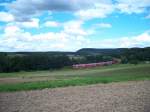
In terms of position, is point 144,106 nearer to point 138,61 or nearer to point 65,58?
point 138,61

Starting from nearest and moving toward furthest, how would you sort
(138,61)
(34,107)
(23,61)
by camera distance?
(34,107) < (138,61) < (23,61)

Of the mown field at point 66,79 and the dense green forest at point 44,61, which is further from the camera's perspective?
the dense green forest at point 44,61

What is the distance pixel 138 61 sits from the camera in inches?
3575

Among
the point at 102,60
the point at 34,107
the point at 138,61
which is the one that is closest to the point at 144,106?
the point at 34,107

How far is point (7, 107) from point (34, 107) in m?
1.56

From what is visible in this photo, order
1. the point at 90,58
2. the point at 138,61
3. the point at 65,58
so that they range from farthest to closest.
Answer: the point at 90,58, the point at 65,58, the point at 138,61

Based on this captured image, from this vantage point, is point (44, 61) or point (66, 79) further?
point (44, 61)

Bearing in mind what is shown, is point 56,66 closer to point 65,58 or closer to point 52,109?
point 65,58

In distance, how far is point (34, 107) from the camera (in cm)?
1633

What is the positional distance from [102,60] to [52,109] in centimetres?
9587

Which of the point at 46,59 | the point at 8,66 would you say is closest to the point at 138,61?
the point at 46,59

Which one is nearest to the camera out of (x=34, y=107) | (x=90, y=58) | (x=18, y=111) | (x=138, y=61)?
(x=18, y=111)

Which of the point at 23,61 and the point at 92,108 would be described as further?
the point at 23,61

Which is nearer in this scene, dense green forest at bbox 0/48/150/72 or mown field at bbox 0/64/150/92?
mown field at bbox 0/64/150/92
